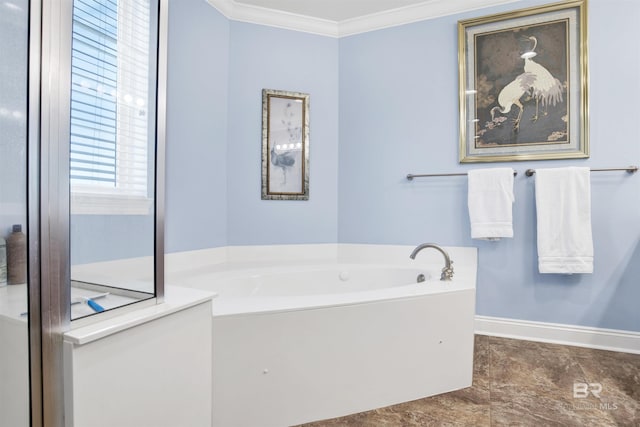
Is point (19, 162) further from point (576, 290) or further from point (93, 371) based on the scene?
point (576, 290)

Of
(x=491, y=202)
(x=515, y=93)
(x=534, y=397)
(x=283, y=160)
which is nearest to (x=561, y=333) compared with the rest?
(x=534, y=397)

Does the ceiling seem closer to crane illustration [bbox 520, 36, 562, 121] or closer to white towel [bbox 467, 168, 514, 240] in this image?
crane illustration [bbox 520, 36, 562, 121]

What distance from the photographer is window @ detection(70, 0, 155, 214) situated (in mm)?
884

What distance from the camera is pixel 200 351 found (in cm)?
120

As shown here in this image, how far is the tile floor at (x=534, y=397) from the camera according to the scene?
1460 mm

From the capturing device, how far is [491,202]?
7.55ft

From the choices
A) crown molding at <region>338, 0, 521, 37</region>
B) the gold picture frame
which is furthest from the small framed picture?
the gold picture frame

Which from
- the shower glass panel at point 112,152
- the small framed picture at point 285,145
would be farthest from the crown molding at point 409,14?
the shower glass panel at point 112,152

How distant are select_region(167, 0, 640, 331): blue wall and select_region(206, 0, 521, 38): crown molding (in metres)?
0.05

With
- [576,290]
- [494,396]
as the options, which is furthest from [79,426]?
[576,290]

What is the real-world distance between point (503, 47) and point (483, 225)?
4.10 feet

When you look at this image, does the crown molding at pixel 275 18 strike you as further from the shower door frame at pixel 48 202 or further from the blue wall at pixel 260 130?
the shower door frame at pixel 48 202

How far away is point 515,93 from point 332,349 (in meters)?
2.10

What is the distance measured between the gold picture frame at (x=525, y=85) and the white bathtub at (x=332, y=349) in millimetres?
1047
